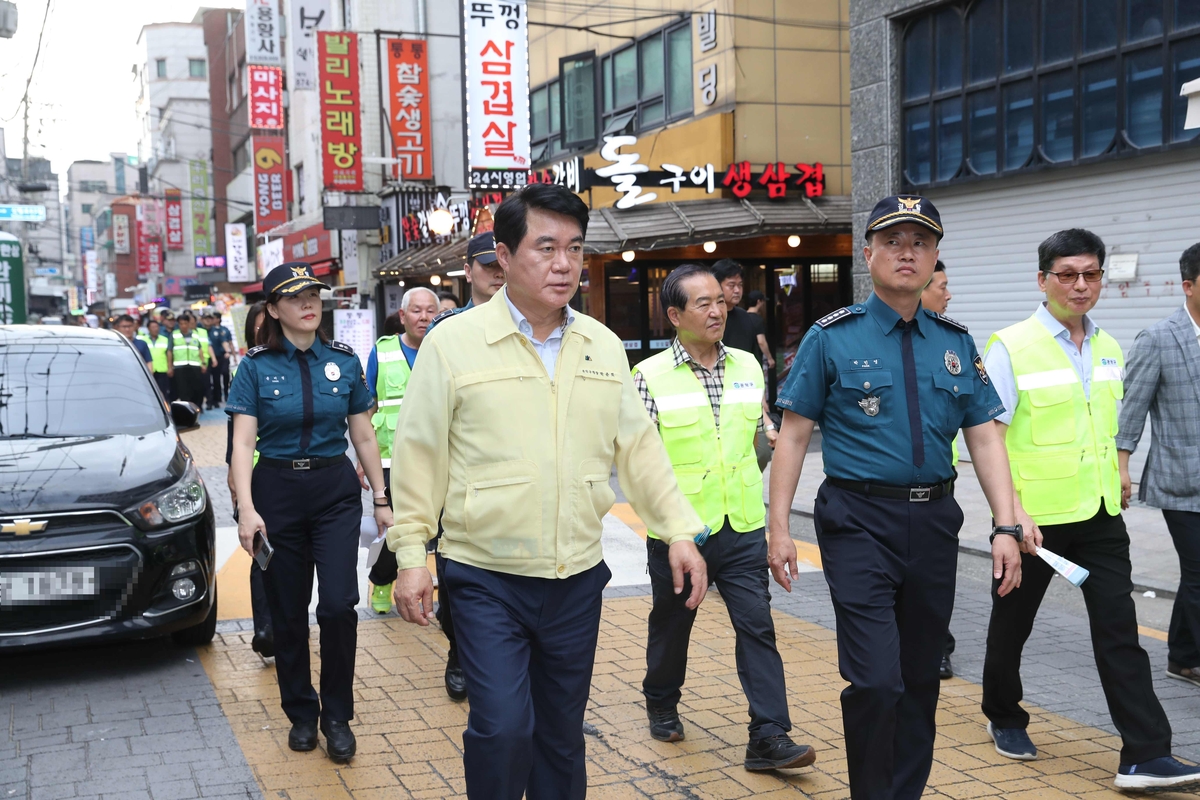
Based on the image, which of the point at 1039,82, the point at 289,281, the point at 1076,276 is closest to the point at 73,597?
the point at 289,281

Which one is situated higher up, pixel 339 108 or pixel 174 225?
pixel 174 225

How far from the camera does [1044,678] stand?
18.7 ft

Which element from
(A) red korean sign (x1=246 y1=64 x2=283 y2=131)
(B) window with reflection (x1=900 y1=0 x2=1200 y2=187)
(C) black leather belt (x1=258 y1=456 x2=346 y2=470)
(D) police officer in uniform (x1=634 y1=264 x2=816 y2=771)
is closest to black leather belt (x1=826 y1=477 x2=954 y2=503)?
(D) police officer in uniform (x1=634 y1=264 x2=816 y2=771)

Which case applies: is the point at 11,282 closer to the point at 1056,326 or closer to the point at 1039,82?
the point at 1039,82

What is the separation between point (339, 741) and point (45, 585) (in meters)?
1.82

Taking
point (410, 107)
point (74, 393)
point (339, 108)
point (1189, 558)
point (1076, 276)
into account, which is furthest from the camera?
point (410, 107)

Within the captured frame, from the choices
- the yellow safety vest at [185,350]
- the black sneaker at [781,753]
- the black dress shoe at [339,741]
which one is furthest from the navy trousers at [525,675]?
the yellow safety vest at [185,350]

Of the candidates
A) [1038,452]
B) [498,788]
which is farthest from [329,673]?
[1038,452]

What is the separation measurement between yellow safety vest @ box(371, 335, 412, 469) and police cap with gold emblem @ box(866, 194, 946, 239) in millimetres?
3704

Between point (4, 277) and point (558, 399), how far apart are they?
2222 centimetres

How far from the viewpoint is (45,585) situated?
5.48 metres

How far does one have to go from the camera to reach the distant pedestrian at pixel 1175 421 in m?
5.04

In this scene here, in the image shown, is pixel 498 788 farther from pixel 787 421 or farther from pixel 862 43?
pixel 862 43

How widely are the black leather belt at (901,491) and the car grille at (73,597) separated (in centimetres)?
366
